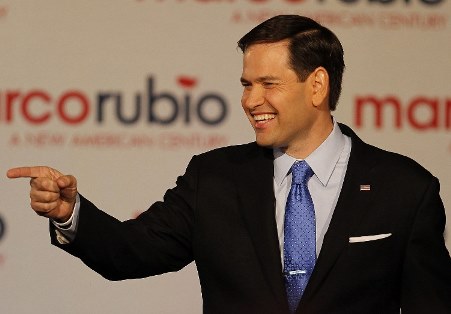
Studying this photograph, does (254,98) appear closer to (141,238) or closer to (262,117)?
(262,117)

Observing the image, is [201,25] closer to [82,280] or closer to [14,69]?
[14,69]

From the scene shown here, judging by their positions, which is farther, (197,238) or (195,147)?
(195,147)

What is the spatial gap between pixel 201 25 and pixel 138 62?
11.3 inches

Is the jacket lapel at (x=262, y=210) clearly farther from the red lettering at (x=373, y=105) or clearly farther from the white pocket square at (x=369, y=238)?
the red lettering at (x=373, y=105)

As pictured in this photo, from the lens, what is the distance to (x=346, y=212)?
267cm

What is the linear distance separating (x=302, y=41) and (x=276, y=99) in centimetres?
19

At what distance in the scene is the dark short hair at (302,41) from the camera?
278 cm

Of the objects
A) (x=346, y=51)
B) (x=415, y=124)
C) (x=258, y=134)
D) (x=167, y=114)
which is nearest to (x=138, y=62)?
(x=167, y=114)

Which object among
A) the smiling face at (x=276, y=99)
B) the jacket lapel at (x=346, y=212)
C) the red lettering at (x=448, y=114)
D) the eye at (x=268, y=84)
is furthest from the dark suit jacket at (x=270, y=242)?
the red lettering at (x=448, y=114)

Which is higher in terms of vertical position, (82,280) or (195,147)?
(195,147)

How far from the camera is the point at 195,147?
4066 millimetres

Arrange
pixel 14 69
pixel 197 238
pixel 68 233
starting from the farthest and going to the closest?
pixel 14 69, pixel 197 238, pixel 68 233

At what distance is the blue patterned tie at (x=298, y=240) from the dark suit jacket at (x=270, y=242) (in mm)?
39

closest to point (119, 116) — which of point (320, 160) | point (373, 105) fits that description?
point (373, 105)
